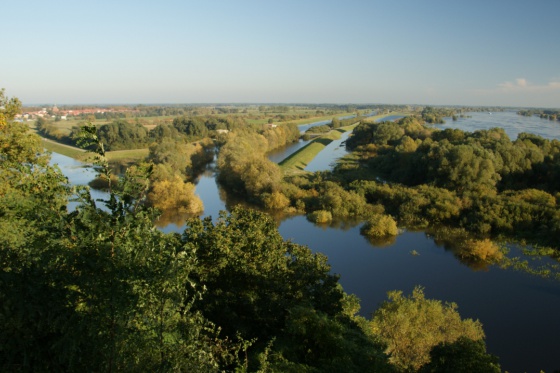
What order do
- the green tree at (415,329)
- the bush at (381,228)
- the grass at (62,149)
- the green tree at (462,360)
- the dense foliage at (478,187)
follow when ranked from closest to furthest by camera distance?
the green tree at (462,360) → the green tree at (415,329) → the dense foliage at (478,187) → the bush at (381,228) → the grass at (62,149)

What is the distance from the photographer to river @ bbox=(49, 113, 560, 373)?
17.5 m

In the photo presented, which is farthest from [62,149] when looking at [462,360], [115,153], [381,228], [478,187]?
[462,360]

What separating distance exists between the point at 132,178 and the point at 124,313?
78.1 inches

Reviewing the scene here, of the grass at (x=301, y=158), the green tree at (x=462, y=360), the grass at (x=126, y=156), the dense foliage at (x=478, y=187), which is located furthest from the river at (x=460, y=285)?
the grass at (x=126, y=156)

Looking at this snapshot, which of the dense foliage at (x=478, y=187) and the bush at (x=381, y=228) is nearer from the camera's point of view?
the dense foliage at (x=478, y=187)

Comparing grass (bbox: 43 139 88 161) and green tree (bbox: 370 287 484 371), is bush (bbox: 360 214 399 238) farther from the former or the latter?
grass (bbox: 43 139 88 161)

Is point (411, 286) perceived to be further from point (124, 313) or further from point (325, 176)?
point (325, 176)

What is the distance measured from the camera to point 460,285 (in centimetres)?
2280

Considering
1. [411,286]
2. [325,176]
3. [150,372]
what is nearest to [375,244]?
[411,286]

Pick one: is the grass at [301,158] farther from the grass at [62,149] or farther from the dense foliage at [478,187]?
the grass at [62,149]

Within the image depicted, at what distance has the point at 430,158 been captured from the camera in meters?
43.1

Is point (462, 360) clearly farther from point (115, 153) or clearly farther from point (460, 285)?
point (115, 153)

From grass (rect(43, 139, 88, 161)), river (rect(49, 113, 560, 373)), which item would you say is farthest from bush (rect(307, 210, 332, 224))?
grass (rect(43, 139, 88, 161))

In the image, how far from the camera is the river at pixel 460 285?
17.5 m
